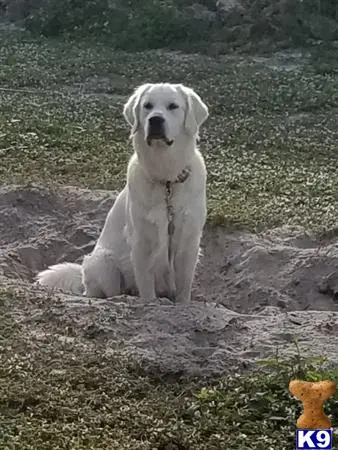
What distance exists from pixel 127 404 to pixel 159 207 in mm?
2275

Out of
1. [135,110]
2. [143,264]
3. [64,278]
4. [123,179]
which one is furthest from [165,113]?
[123,179]

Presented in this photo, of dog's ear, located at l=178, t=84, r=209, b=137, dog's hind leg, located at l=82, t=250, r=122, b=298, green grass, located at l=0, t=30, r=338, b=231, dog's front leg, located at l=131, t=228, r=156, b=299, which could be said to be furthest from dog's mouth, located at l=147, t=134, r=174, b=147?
green grass, located at l=0, t=30, r=338, b=231

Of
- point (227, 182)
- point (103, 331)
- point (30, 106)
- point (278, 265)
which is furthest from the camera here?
point (30, 106)

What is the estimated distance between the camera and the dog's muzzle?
21.6 feet

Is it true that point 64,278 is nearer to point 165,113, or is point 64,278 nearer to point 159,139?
point 159,139

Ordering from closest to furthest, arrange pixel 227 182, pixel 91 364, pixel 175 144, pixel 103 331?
pixel 91 364, pixel 103 331, pixel 175 144, pixel 227 182

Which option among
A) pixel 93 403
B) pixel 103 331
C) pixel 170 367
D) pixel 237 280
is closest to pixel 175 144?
pixel 237 280

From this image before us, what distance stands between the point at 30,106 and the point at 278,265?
5.91m

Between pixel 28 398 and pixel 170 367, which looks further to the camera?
pixel 170 367

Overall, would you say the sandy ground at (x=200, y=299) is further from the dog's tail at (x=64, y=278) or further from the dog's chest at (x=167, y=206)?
the dog's chest at (x=167, y=206)

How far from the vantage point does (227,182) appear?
902 centimetres

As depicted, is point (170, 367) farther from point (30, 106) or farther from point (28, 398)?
point (30, 106)
